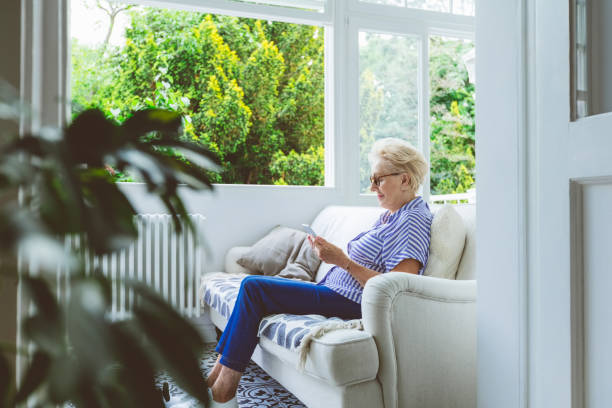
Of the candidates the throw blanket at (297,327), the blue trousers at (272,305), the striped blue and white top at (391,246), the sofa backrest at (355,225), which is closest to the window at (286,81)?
the sofa backrest at (355,225)

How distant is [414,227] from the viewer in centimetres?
219

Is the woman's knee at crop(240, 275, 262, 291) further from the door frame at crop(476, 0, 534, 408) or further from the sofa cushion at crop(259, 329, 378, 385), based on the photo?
the door frame at crop(476, 0, 534, 408)

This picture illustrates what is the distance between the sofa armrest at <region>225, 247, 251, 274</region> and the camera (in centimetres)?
345

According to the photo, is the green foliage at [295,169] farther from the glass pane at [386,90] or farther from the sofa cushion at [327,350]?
the sofa cushion at [327,350]

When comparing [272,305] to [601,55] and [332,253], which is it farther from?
[601,55]

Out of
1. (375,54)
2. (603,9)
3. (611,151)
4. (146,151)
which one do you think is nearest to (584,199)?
(611,151)

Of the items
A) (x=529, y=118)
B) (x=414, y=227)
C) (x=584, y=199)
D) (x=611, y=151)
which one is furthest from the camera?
(x=414, y=227)

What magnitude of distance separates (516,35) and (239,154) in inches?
248

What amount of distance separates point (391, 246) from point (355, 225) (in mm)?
808

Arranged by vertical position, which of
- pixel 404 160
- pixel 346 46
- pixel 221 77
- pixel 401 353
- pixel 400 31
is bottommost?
pixel 401 353

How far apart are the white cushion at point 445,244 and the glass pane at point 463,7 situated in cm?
264

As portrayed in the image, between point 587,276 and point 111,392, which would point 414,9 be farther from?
point 111,392

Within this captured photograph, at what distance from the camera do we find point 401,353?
1825 mm

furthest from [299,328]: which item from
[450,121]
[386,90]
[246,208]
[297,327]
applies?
[450,121]
